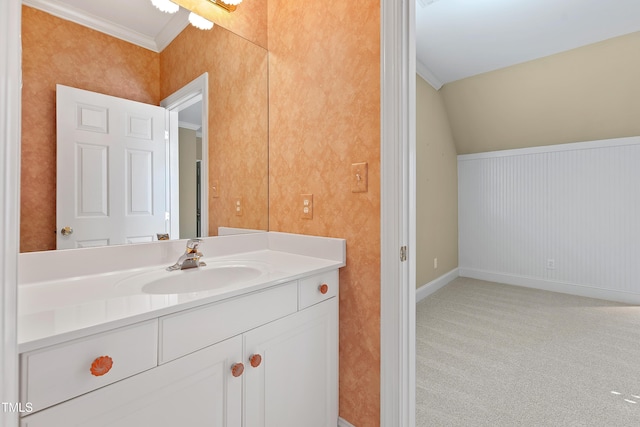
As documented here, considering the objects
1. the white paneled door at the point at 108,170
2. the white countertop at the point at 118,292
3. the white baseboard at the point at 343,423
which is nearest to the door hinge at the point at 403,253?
the white countertop at the point at 118,292

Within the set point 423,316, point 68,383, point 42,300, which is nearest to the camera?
point 68,383

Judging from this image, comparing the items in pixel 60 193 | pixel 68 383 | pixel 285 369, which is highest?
pixel 60 193

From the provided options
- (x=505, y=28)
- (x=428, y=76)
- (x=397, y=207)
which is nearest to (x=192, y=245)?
(x=397, y=207)

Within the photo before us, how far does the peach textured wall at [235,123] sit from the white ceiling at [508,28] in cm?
152

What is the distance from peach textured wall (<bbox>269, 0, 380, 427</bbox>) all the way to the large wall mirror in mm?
207

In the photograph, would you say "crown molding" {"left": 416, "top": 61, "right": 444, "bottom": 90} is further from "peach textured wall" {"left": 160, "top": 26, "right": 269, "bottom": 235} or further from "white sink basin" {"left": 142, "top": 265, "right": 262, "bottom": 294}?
"white sink basin" {"left": 142, "top": 265, "right": 262, "bottom": 294}

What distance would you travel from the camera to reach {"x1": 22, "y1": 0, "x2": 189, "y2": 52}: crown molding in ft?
3.65

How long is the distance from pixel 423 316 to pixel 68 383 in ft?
9.55

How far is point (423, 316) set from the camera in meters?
3.00

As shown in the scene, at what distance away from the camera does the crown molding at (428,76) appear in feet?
11.0

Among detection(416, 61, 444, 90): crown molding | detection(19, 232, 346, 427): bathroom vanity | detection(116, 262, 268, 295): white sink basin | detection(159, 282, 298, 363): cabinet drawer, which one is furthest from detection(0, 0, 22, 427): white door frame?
detection(416, 61, 444, 90): crown molding

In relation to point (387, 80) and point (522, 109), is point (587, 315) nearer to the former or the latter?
point (522, 109)

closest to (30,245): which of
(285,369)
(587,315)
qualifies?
(285,369)

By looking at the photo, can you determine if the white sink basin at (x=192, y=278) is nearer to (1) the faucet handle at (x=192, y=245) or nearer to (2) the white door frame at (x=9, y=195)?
(1) the faucet handle at (x=192, y=245)
